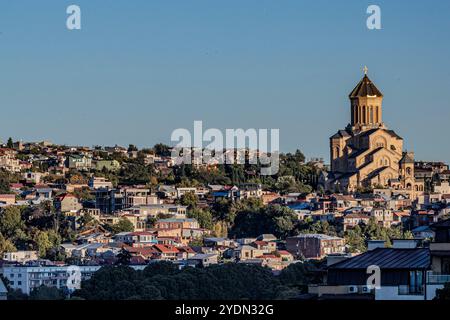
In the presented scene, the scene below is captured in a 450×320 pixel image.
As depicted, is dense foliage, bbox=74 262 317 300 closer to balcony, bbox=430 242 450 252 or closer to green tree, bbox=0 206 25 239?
balcony, bbox=430 242 450 252

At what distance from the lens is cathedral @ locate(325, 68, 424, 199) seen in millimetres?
97125

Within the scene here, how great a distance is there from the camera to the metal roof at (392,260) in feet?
59.6

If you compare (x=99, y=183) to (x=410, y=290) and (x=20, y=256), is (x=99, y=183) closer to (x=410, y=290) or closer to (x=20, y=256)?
(x=20, y=256)

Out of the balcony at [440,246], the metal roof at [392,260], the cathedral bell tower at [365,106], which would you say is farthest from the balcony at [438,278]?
the cathedral bell tower at [365,106]

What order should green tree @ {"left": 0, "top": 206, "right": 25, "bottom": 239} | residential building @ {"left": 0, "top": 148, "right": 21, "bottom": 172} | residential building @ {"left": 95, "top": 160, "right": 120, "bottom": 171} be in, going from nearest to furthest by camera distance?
1. green tree @ {"left": 0, "top": 206, "right": 25, "bottom": 239}
2. residential building @ {"left": 0, "top": 148, "right": 21, "bottom": 172}
3. residential building @ {"left": 95, "top": 160, "right": 120, "bottom": 171}

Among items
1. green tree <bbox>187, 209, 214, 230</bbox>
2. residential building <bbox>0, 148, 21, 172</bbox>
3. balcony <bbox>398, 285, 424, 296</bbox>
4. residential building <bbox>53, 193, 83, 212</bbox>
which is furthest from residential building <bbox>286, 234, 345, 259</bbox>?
balcony <bbox>398, 285, 424, 296</bbox>

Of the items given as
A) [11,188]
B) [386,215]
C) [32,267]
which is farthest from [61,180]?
[32,267]

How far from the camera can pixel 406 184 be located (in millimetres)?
99625

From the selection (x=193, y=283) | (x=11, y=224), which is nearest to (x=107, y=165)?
(x=11, y=224)

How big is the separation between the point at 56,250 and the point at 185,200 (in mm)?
17545

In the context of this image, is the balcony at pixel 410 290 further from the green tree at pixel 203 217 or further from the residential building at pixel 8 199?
the residential building at pixel 8 199

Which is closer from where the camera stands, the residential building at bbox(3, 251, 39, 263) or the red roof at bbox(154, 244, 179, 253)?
the residential building at bbox(3, 251, 39, 263)

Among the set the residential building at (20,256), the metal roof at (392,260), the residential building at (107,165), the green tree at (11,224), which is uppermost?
the residential building at (107,165)
